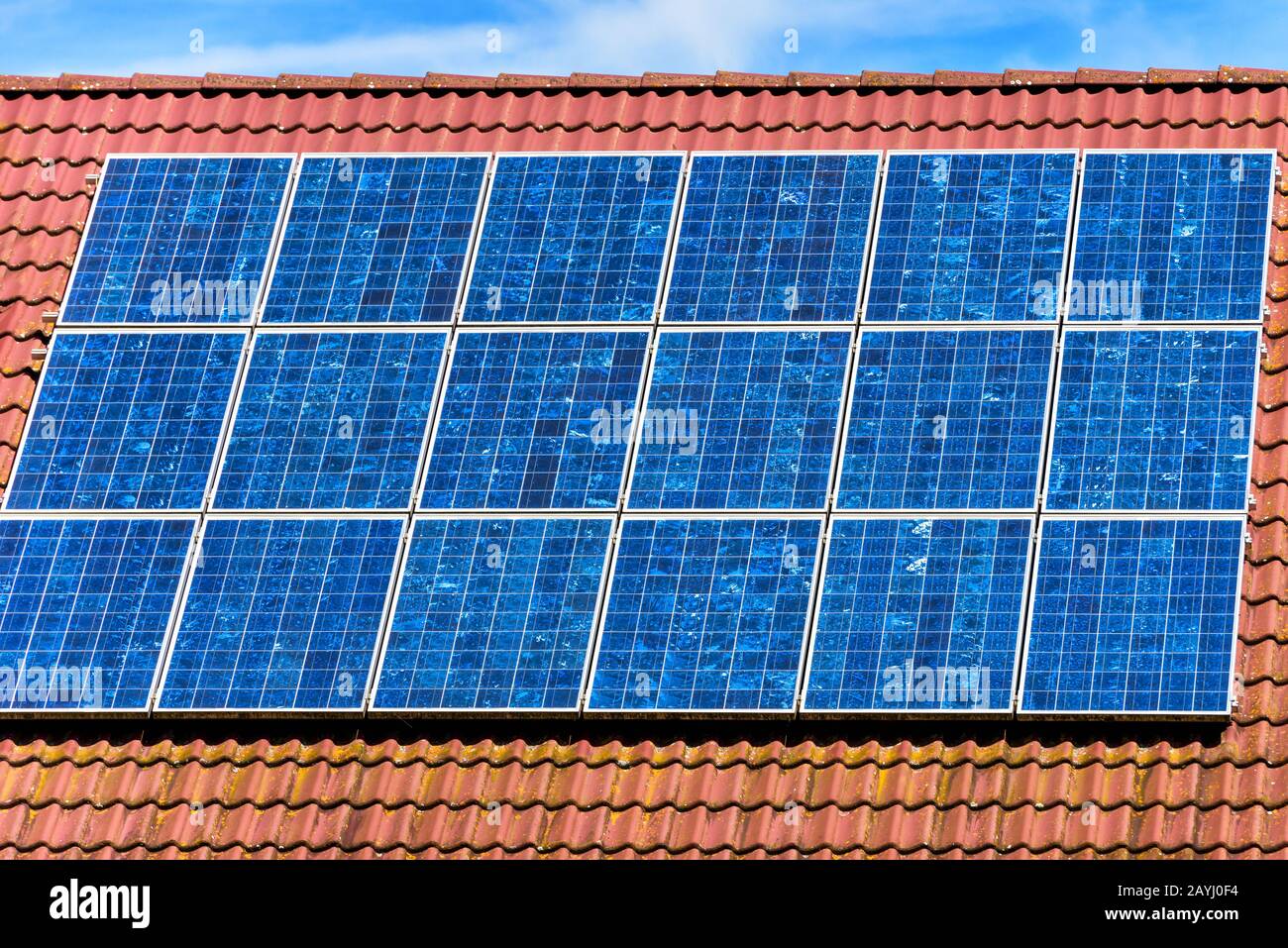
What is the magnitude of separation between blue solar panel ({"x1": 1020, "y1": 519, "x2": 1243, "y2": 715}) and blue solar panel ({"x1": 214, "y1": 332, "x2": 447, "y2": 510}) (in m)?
4.50

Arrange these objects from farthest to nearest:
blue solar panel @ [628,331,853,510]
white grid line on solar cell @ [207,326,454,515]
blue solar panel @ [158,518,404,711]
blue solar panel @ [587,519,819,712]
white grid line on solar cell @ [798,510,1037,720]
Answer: white grid line on solar cell @ [207,326,454,515] → blue solar panel @ [628,331,853,510] → blue solar panel @ [158,518,404,711] → blue solar panel @ [587,519,819,712] → white grid line on solar cell @ [798,510,1037,720]

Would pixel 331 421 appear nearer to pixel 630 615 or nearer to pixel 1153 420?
pixel 630 615

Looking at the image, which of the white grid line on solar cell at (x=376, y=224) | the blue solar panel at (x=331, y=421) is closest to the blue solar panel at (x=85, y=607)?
the blue solar panel at (x=331, y=421)

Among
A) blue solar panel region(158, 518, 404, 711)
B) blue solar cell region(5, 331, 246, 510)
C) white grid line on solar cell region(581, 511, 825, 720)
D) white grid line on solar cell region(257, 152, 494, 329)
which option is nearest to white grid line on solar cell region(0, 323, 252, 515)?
blue solar cell region(5, 331, 246, 510)

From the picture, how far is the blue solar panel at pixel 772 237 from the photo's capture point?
67.1ft

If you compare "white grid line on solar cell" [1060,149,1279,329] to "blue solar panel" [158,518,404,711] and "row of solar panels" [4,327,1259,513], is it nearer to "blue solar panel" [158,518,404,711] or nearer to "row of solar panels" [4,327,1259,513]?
"row of solar panels" [4,327,1259,513]

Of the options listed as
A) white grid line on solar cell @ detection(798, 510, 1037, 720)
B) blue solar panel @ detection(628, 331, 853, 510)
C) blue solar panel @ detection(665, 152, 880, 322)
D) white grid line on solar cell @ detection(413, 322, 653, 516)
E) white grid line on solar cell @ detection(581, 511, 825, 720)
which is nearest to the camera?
white grid line on solar cell @ detection(798, 510, 1037, 720)

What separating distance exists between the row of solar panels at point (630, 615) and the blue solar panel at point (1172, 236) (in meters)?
1.82

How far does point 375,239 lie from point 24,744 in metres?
4.54

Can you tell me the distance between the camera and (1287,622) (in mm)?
18719

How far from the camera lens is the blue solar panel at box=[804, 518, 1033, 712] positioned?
60.8ft
